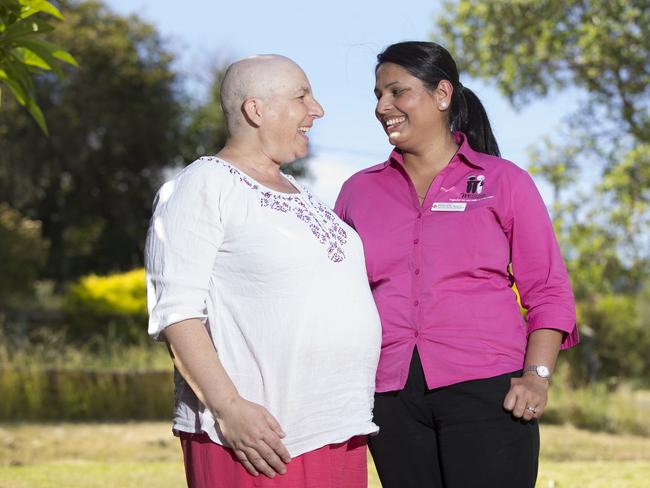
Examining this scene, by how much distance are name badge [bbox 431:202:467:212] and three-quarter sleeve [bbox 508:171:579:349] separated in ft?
0.50

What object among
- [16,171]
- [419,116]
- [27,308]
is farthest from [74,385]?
[16,171]

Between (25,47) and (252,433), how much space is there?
6.89 ft

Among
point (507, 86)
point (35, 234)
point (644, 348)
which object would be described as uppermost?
point (507, 86)

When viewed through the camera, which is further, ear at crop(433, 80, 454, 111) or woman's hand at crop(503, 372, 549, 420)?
ear at crop(433, 80, 454, 111)

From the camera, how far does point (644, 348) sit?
18.8 metres

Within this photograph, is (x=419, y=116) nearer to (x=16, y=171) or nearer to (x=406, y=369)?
(x=406, y=369)

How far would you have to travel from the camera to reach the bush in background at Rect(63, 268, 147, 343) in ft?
55.5

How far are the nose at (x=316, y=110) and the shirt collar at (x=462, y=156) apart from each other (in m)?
0.61

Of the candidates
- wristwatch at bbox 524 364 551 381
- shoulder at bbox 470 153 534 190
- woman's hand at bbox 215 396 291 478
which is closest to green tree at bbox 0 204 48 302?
shoulder at bbox 470 153 534 190

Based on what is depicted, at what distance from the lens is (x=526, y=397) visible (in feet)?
10.1

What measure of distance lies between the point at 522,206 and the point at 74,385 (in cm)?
990

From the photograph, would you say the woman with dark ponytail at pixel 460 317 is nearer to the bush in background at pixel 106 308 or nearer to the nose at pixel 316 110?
the nose at pixel 316 110

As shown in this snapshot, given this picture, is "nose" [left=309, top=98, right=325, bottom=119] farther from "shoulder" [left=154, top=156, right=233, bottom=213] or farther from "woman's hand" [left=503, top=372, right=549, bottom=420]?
"woman's hand" [left=503, top=372, right=549, bottom=420]

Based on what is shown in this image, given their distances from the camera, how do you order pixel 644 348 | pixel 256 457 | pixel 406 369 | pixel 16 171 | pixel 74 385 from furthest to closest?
pixel 16 171, pixel 644 348, pixel 74 385, pixel 406 369, pixel 256 457
